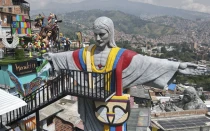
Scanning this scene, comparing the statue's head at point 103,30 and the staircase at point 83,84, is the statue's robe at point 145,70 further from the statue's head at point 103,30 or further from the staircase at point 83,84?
the statue's head at point 103,30

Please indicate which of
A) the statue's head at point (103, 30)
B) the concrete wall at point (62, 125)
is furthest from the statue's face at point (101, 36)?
the concrete wall at point (62, 125)

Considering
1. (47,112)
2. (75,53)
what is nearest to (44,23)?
(47,112)

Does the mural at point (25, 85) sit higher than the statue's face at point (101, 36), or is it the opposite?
the statue's face at point (101, 36)

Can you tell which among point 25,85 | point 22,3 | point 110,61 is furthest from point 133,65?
point 22,3

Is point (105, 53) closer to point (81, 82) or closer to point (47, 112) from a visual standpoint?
point (81, 82)

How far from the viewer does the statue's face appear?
228 inches

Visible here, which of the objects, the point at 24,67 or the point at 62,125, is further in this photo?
the point at 24,67

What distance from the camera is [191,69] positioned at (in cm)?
546

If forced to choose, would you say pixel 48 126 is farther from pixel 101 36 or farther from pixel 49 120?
pixel 101 36

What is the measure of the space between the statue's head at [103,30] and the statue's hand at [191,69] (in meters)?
1.85

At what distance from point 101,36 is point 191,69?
2236mm

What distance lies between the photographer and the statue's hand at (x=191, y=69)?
540 cm

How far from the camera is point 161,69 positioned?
18.9ft

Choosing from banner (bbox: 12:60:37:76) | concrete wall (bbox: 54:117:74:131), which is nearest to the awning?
concrete wall (bbox: 54:117:74:131)
